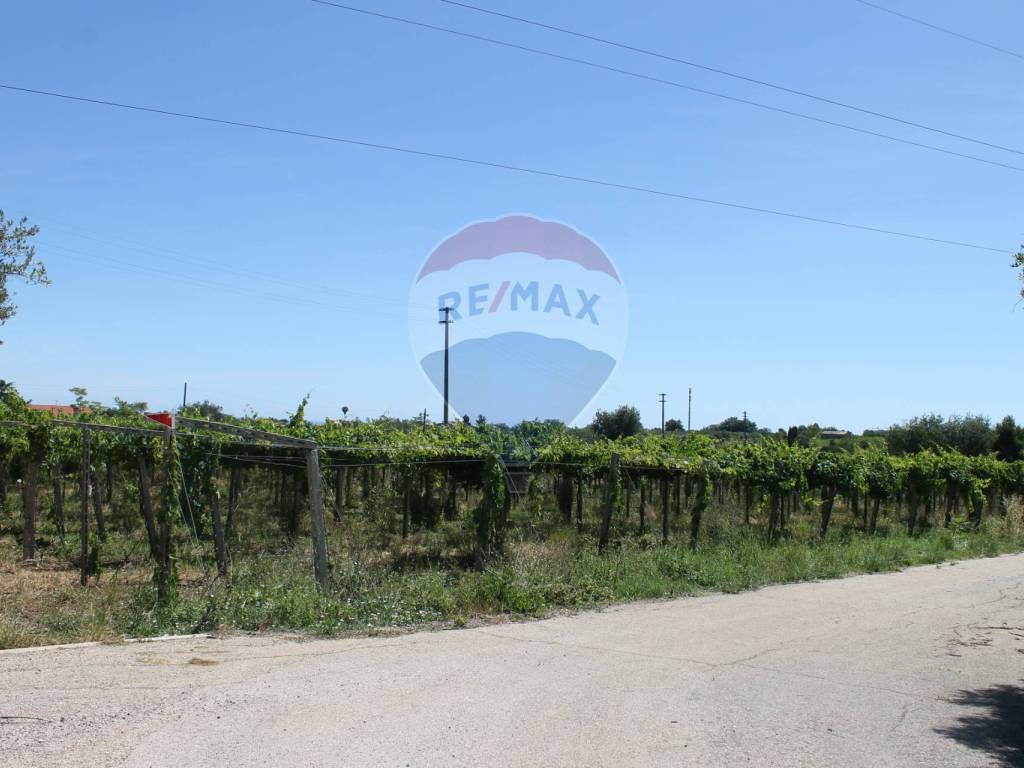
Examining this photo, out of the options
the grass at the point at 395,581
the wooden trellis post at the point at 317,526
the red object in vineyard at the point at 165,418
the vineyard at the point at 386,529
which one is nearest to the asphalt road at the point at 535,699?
the grass at the point at 395,581

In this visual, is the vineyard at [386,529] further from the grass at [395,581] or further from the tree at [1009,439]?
the tree at [1009,439]

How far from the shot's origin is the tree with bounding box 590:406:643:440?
5803 cm

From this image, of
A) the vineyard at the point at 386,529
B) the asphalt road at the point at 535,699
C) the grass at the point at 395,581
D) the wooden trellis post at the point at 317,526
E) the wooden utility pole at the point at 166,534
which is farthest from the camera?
the wooden trellis post at the point at 317,526

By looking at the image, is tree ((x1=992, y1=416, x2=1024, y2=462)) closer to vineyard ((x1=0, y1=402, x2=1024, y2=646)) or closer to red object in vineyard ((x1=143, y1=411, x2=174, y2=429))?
vineyard ((x1=0, y1=402, x2=1024, y2=646))

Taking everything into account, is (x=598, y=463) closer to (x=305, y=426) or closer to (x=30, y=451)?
(x=305, y=426)

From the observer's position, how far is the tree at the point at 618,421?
5803 cm

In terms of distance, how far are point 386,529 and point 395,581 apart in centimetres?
654

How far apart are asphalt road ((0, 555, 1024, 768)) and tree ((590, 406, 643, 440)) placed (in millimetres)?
48190

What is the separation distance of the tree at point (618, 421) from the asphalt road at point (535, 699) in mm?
48190

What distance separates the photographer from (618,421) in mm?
58875

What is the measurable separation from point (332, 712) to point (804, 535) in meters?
15.3

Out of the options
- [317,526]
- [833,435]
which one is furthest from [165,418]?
[833,435]

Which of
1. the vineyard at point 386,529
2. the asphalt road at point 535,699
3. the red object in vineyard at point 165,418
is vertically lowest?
the asphalt road at point 535,699

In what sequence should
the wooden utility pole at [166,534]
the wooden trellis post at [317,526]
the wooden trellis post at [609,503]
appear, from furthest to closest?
the wooden trellis post at [609,503]
the wooden trellis post at [317,526]
the wooden utility pole at [166,534]
